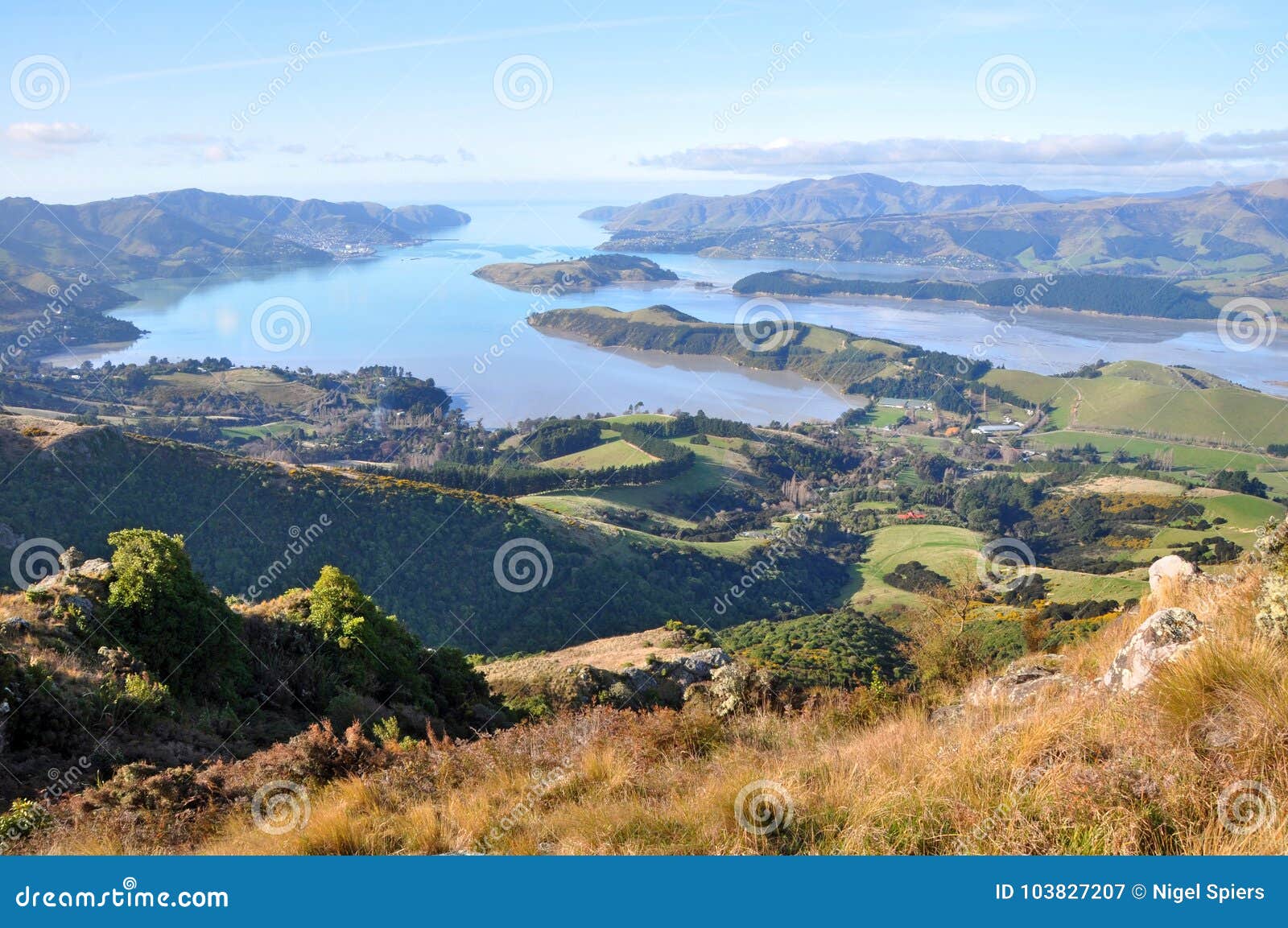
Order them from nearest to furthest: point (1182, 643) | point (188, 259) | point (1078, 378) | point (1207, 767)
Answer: point (1207, 767)
point (1182, 643)
point (1078, 378)
point (188, 259)

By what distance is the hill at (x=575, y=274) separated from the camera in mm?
167750

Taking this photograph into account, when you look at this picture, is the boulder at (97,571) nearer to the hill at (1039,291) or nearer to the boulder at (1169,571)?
the boulder at (1169,571)

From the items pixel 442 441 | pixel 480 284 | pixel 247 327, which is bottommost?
pixel 442 441

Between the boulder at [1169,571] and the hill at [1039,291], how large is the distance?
160 metres

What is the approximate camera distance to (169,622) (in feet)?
31.5

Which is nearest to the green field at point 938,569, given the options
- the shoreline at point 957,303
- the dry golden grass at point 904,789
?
the dry golden grass at point 904,789

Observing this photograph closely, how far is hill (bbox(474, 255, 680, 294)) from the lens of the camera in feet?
550

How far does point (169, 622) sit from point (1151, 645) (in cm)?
1036

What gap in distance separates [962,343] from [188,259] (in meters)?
177

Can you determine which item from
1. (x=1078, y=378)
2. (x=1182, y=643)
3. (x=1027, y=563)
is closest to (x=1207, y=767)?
(x=1182, y=643)

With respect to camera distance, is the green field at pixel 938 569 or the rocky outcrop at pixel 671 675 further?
the green field at pixel 938 569

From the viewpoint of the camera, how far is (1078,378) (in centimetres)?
10350

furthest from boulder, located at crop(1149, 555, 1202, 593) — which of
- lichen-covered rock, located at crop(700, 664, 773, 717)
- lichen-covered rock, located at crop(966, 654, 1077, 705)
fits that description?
lichen-covered rock, located at crop(700, 664, 773, 717)

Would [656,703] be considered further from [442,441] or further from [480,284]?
[480,284]
